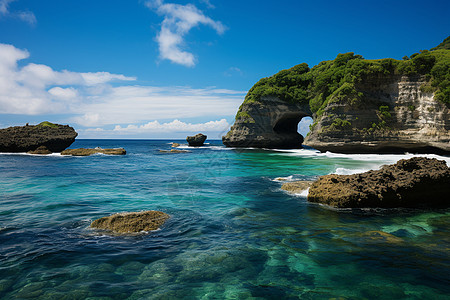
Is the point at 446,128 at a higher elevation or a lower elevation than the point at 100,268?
higher

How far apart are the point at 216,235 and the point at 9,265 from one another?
15.6 feet

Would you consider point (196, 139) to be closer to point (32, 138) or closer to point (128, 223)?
point (32, 138)

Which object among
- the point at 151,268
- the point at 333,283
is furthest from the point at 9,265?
the point at 333,283

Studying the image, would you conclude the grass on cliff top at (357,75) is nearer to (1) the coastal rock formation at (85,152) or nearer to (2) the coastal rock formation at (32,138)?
(1) the coastal rock formation at (85,152)

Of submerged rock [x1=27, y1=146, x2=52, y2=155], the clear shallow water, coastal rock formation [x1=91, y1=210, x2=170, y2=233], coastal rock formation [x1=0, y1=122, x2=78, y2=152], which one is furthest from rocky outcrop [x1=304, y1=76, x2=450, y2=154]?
coastal rock formation [x1=0, y1=122, x2=78, y2=152]

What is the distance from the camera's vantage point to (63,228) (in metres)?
7.92

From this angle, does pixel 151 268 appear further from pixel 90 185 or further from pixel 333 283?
pixel 90 185

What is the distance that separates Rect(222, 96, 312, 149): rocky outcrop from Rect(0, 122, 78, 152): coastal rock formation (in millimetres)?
33018

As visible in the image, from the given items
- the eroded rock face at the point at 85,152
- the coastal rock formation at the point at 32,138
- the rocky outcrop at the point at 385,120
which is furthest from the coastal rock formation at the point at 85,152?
the rocky outcrop at the point at 385,120

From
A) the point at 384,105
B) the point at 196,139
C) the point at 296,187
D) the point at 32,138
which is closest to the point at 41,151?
the point at 32,138

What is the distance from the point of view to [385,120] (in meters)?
34.3

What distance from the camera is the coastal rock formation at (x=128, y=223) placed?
298 inches

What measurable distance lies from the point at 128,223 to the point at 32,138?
154ft

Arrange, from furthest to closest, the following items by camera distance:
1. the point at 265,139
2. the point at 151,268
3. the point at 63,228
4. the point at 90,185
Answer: the point at 265,139 → the point at 90,185 → the point at 63,228 → the point at 151,268
